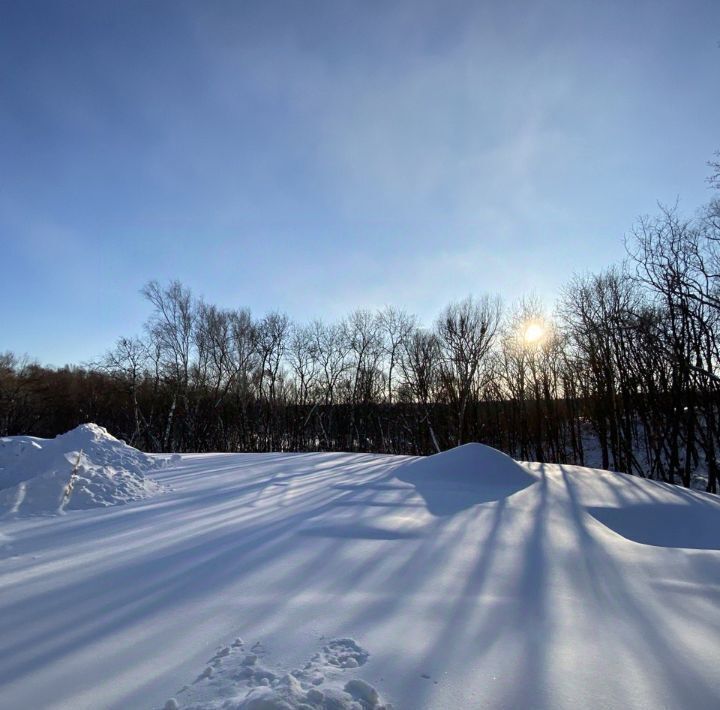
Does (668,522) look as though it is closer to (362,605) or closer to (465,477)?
(465,477)

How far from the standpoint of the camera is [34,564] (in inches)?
113

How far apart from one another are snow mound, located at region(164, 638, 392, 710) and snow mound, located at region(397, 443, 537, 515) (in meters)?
2.69

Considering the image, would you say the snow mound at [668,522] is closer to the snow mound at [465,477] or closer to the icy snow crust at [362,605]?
the icy snow crust at [362,605]

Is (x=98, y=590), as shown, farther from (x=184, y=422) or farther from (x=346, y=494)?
(x=184, y=422)

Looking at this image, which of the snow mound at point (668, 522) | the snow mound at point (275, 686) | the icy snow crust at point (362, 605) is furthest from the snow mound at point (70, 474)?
the snow mound at point (668, 522)

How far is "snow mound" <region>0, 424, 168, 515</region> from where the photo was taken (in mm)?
4195

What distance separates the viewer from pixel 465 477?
18.2ft

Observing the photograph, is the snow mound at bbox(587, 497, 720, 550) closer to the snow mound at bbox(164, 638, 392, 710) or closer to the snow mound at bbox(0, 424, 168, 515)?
the snow mound at bbox(164, 638, 392, 710)

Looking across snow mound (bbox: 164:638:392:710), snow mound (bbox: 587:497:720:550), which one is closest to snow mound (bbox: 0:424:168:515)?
snow mound (bbox: 164:638:392:710)

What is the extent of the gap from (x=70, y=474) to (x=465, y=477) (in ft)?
15.8

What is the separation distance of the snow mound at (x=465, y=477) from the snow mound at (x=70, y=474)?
3366mm

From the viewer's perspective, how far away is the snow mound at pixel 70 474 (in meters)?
4.20

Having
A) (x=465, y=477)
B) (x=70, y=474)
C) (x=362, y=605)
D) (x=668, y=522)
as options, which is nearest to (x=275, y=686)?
(x=362, y=605)

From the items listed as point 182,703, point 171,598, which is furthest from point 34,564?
point 182,703
